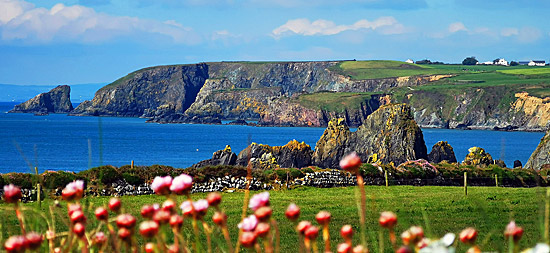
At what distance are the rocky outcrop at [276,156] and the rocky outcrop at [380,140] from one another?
8069mm

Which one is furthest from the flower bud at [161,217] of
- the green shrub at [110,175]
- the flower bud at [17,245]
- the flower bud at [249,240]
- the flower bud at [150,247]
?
the green shrub at [110,175]

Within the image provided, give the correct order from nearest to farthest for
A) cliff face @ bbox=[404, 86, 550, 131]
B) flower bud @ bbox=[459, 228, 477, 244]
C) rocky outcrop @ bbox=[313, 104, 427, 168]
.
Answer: flower bud @ bbox=[459, 228, 477, 244], rocky outcrop @ bbox=[313, 104, 427, 168], cliff face @ bbox=[404, 86, 550, 131]

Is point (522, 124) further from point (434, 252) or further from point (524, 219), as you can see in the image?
point (434, 252)

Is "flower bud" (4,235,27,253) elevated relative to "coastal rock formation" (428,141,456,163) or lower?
elevated

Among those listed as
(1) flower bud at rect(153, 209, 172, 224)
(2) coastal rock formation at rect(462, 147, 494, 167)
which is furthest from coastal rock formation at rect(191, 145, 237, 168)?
(1) flower bud at rect(153, 209, 172, 224)

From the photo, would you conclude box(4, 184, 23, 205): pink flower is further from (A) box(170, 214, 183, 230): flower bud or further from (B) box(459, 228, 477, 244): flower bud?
(B) box(459, 228, 477, 244): flower bud

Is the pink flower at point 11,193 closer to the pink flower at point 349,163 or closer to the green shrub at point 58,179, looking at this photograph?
the pink flower at point 349,163

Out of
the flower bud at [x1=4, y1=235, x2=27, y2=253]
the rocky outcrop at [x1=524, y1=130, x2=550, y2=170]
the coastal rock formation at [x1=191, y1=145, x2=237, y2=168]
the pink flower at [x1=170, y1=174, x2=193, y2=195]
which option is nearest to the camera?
the flower bud at [x1=4, y1=235, x2=27, y2=253]

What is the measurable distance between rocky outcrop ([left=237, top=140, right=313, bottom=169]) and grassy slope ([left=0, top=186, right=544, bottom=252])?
28660mm

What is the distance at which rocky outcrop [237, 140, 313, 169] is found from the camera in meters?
55.0

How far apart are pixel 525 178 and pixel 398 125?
3791cm

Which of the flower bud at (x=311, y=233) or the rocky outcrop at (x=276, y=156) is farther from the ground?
the flower bud at (x=311, y=233)

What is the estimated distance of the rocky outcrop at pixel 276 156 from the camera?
55.0 meters

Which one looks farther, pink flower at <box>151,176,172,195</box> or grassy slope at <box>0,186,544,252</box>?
grassy slope at <box>0,186,544,252</box>
